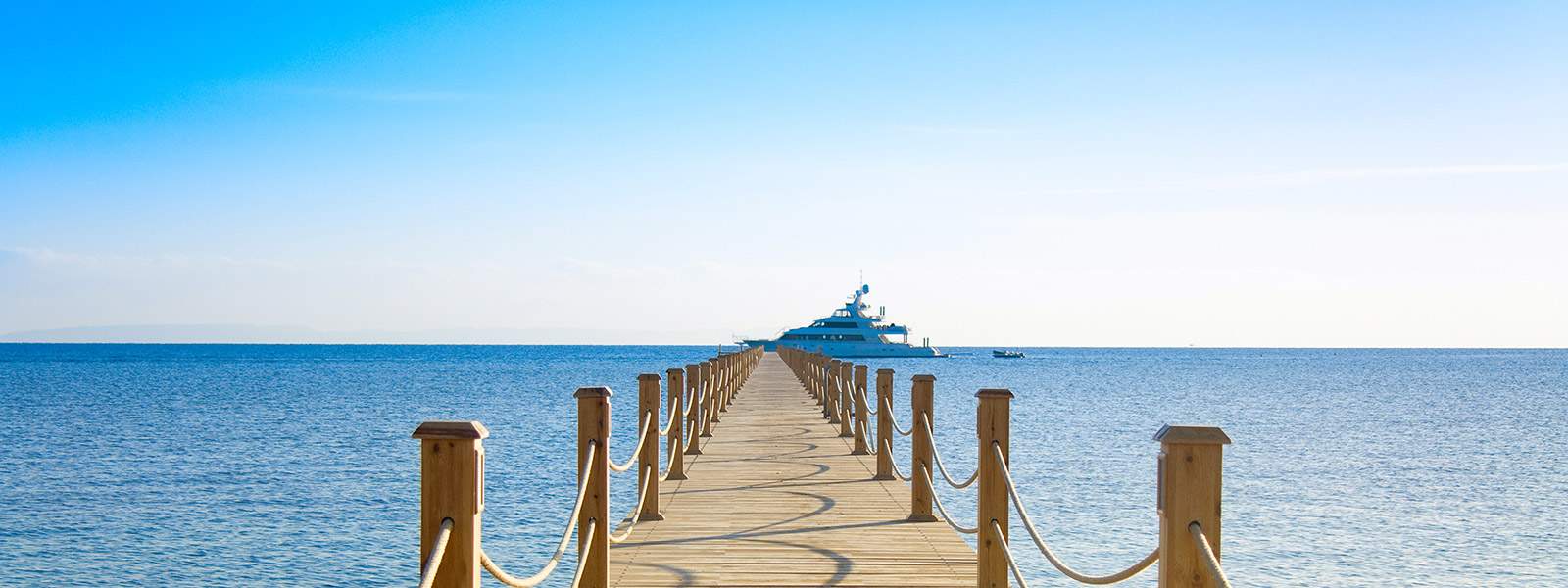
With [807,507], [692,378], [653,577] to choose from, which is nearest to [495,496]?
[692,378]

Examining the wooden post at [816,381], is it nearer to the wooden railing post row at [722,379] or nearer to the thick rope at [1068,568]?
the wooden railing post row at [722,379]

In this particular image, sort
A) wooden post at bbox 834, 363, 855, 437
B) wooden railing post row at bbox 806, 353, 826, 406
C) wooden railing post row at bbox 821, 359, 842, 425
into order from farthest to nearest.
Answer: wooden railing post row at bbox 806, 353, 826, 406, wooden railing post row at bbox 821, 359, 842, 425, wooden post at bbox 834, 363, 855, 437

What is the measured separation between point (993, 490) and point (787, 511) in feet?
11.0

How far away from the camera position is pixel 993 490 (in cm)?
617

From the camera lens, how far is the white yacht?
96.2 meters

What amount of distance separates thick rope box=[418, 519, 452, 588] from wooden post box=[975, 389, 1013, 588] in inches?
125

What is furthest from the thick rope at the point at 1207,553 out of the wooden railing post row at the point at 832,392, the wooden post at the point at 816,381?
the wooden post at the point at 816,381

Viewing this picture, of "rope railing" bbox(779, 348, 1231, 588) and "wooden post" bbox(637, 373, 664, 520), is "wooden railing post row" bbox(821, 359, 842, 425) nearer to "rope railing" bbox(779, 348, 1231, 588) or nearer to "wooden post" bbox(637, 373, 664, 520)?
"rope railing" bbox(779, 348, 1231, 588)

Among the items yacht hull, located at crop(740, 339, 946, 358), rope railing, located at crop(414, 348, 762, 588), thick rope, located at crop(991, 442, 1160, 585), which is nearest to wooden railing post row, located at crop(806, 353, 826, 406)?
rope railing, located at crop(414, 348, 762, 588)

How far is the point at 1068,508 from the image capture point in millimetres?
17047

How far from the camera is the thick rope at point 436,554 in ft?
10.9

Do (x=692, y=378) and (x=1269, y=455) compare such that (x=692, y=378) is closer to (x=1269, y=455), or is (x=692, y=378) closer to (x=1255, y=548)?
(x=1255, y=548)

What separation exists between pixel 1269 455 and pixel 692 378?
17274mm

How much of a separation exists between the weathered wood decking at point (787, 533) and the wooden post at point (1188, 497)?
9.81ft
